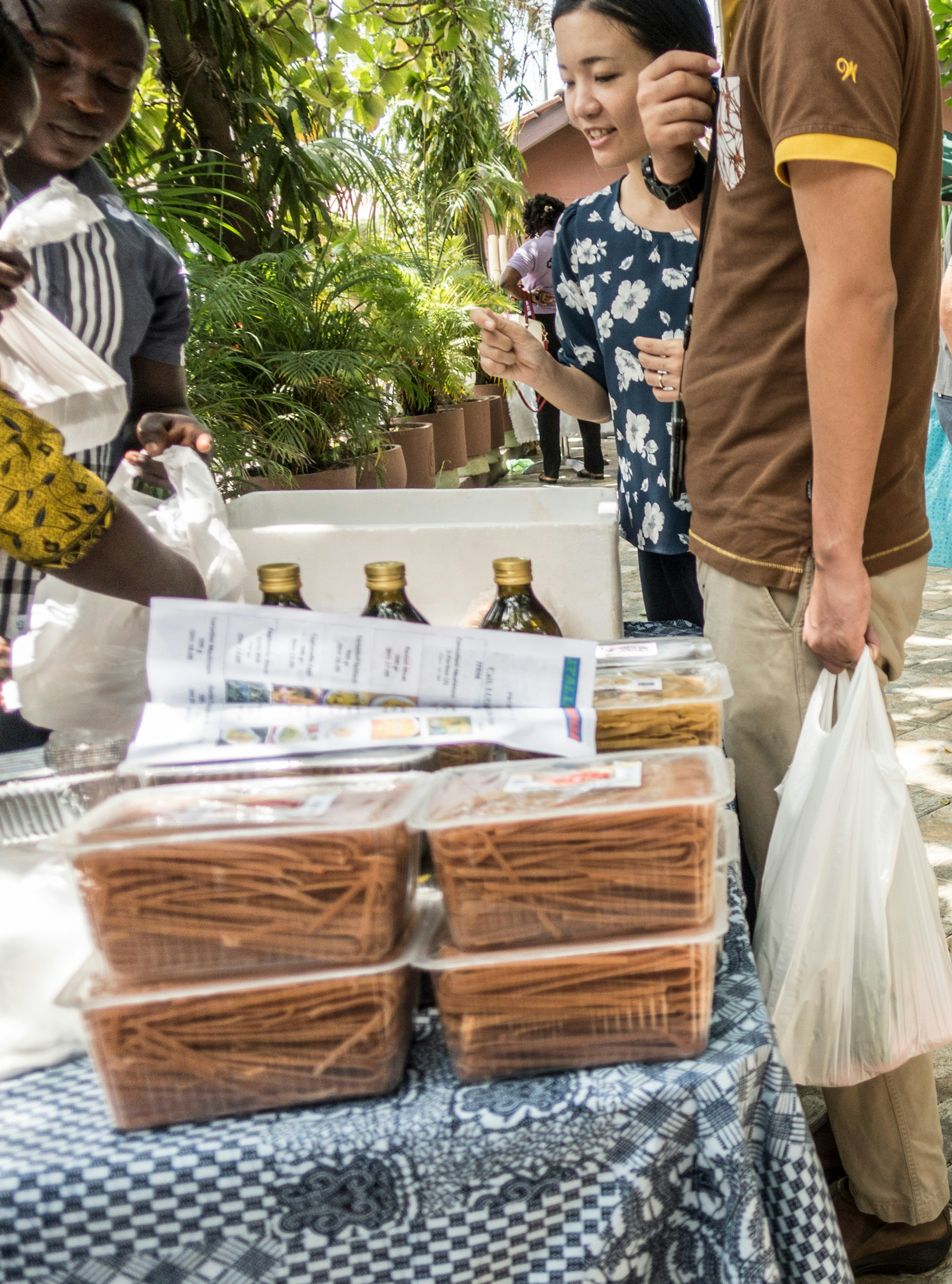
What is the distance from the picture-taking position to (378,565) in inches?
40.9

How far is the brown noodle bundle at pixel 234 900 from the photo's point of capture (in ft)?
2.32

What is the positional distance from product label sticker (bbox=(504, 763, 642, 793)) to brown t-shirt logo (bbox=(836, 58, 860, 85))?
0.72 m

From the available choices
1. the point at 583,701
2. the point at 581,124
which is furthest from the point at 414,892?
the point at 581,124

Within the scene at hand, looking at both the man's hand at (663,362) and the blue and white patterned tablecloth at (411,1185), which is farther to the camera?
the man's hand at (663,362)

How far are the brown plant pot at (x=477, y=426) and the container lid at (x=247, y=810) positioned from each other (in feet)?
20.6

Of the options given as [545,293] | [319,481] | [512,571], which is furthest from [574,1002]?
[545,293]

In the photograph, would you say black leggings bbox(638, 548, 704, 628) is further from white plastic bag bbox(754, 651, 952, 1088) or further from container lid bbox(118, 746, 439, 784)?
container lid bbox(118, 746, 439, 784)

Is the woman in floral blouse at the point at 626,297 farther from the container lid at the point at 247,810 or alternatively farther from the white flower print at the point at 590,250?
the container lid at the point at 247,810

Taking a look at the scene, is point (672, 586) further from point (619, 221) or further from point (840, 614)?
point (840, 614)

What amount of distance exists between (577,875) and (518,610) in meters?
0.40

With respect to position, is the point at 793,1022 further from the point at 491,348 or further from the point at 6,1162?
the point at 491,348

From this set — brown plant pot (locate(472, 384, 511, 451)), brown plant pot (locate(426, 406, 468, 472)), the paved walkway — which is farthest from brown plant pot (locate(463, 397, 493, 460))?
the paved walkway

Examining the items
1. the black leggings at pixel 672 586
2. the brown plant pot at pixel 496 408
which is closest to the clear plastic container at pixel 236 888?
the black leggings at pixel 672 586

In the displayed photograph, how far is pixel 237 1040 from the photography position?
2.39 feet
